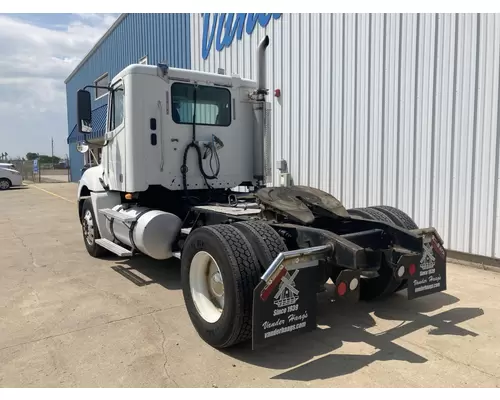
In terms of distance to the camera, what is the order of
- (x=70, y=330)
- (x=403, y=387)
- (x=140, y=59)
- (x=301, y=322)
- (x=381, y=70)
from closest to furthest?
(x=403, y=387)
(x=301, y=322)
(x=70, y=330)
(x=381, y=70)
(x=140, y=59)

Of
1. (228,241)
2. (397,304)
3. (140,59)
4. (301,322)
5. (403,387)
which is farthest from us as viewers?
(140,59)

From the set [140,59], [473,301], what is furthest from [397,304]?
[140,59]

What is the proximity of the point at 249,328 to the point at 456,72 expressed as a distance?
513 centimetres

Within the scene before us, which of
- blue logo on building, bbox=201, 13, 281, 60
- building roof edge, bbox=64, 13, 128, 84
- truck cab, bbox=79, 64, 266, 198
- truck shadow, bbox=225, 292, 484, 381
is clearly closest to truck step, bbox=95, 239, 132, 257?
truck cab, bbox=79, 64, 266, 198

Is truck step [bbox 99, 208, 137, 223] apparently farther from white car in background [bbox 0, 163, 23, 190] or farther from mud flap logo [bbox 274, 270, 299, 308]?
white car in background [bbox 0, 163, 23, 190]

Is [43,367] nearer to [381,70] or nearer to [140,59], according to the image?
[381,70]

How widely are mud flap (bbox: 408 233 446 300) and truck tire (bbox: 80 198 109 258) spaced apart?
503 cm

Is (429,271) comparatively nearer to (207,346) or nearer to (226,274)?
(226,274)

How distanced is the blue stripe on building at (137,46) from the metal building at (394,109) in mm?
3868

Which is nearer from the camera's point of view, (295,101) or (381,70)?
(381,70)

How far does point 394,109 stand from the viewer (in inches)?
291

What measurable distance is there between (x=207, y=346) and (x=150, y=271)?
2894 mm

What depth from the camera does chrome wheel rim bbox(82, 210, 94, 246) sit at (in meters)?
7.33

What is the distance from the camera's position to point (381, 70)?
7.59 metres
